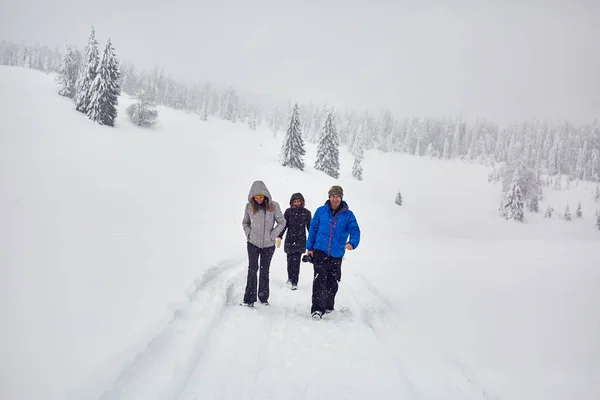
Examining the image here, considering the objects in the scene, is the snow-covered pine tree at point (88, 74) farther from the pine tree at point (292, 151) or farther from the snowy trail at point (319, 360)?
the snowy trail at point (319, 360)

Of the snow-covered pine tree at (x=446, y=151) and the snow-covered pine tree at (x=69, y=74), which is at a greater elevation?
the snow-covered pine tree at (x=446, y=151)

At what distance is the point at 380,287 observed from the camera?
28.1ft

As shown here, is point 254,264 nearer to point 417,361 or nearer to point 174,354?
point 174,354

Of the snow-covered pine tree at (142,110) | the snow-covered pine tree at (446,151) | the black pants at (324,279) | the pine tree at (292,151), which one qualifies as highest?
the snow-covered pine tree at (446,151)

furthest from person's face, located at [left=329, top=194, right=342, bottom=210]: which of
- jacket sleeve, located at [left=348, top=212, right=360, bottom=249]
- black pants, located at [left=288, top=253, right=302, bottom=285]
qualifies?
black pants, located at [left=288, top=253, right=302, bottom=285]

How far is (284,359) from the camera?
4.37 m

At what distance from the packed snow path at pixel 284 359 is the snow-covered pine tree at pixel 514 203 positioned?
59277 millimetres

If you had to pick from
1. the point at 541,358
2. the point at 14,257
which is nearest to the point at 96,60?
the point at 14,257

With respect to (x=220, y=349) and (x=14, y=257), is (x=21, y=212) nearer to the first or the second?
(x=14, y=257)

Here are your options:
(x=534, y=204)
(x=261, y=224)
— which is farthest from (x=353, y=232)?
(x=534, y=204)

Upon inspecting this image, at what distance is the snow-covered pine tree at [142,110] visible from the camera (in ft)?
147

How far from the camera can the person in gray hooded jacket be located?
20.6 feet

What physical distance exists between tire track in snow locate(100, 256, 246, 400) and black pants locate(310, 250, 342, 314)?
5.44ft

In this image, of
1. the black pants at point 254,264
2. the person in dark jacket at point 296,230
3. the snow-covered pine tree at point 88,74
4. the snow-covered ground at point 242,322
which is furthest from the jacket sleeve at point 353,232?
the snow-covered pine tree at point 88,74
